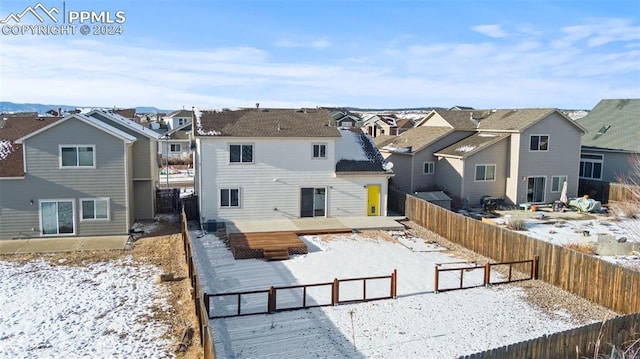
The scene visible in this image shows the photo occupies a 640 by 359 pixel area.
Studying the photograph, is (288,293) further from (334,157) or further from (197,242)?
(334,157)

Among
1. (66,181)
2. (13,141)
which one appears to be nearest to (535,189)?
(66,181)

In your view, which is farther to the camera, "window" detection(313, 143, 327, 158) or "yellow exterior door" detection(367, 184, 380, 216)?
"yellow exterior door" detection(367, 184, 380, 216)

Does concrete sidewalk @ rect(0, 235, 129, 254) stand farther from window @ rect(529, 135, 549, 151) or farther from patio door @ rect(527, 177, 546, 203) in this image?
window @ rect(529, 135, 549, 151)

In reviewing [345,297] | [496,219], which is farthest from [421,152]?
[345,297]

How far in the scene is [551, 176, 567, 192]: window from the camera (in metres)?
31.5

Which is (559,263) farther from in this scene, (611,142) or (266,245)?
(611,142)

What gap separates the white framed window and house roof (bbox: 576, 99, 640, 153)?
2031cm

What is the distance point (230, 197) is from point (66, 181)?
7.29 metres

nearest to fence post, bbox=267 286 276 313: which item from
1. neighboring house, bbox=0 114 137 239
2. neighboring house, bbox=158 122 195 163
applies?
neighboring house, bbox=0 114 137 239

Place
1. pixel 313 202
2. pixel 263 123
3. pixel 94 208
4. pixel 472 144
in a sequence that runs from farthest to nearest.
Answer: pixel 472 144, pixel 263 123, pixel 313 202, pixel 94 208

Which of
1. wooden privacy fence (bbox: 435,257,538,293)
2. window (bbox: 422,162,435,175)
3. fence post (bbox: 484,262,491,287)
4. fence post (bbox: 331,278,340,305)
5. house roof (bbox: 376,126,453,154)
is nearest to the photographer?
fence post (bbox: 331,278,340,305)

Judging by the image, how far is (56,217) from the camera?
22156 mm

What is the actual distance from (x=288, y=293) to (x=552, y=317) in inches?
291

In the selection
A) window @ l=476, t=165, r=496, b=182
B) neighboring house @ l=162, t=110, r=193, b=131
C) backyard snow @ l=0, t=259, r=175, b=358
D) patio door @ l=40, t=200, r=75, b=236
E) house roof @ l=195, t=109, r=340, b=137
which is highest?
neighboring house @ l=162, t=110, r=193, b=131
